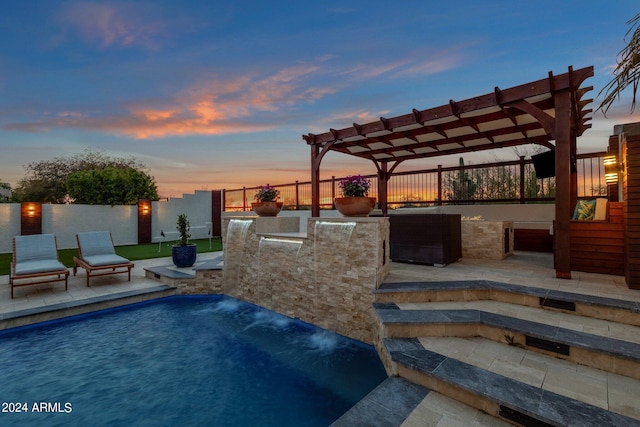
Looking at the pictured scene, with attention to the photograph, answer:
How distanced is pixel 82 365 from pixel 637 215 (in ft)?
22.1

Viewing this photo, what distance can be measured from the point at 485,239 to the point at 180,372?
5801 millimetres

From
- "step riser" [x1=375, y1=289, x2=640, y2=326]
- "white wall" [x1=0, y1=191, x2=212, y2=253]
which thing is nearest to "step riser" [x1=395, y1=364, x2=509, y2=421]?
"step riser" [x1=375, y1=289, x2=640, y2=326]

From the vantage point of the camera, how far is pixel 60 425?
8.36ft

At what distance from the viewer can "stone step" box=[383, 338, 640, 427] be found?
5.82 feet

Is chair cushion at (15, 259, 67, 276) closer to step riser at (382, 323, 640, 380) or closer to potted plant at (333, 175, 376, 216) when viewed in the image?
potted plant at (333, 175, 376, 216)

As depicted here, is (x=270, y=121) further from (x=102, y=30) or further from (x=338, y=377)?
(x=338, y=377)

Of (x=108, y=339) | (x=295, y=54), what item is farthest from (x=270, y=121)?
(x=108, y=339)

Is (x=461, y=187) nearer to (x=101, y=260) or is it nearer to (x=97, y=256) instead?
(x=101, y=260)

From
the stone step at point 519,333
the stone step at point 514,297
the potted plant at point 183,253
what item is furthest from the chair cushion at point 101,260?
the stone step at point 519,333

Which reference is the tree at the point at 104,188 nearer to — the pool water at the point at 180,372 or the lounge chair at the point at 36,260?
the lounge chair at the point at 36,260

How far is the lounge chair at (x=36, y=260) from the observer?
17.6 feet

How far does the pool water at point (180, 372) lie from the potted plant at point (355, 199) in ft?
6.04

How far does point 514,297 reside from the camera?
11.5ft

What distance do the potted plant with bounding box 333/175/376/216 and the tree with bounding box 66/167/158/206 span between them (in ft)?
40.6
